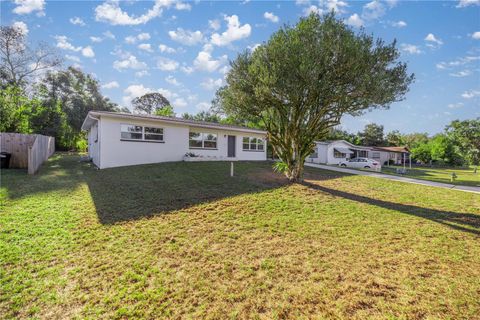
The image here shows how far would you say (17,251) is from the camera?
4.23m

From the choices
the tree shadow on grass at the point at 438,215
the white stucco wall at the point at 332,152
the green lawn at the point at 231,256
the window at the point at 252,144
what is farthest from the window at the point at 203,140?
the white stucco wall at the point at 332,152

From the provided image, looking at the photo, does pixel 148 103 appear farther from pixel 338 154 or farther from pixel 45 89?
pixel 338 154

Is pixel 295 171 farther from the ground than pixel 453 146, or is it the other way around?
pixel 453 146

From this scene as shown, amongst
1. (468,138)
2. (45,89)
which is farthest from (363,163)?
(45,89)

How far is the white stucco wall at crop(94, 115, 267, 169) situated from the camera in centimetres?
1366

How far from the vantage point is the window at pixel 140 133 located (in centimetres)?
1434

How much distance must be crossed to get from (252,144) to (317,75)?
1293 centimetres

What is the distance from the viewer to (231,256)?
14.5 ft

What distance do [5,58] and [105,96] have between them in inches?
471

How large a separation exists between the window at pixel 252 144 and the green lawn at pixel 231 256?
1281 cm

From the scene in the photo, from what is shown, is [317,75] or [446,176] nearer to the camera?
[317,75]

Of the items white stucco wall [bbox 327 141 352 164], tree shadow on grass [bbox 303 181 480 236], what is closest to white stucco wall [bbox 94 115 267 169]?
tree shadow on grass [bbox 303 181 480 236]

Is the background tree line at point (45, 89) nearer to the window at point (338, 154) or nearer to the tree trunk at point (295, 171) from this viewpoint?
the tree trunk at point (295, 171)

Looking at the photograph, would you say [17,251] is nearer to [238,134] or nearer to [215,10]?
[215,10]
